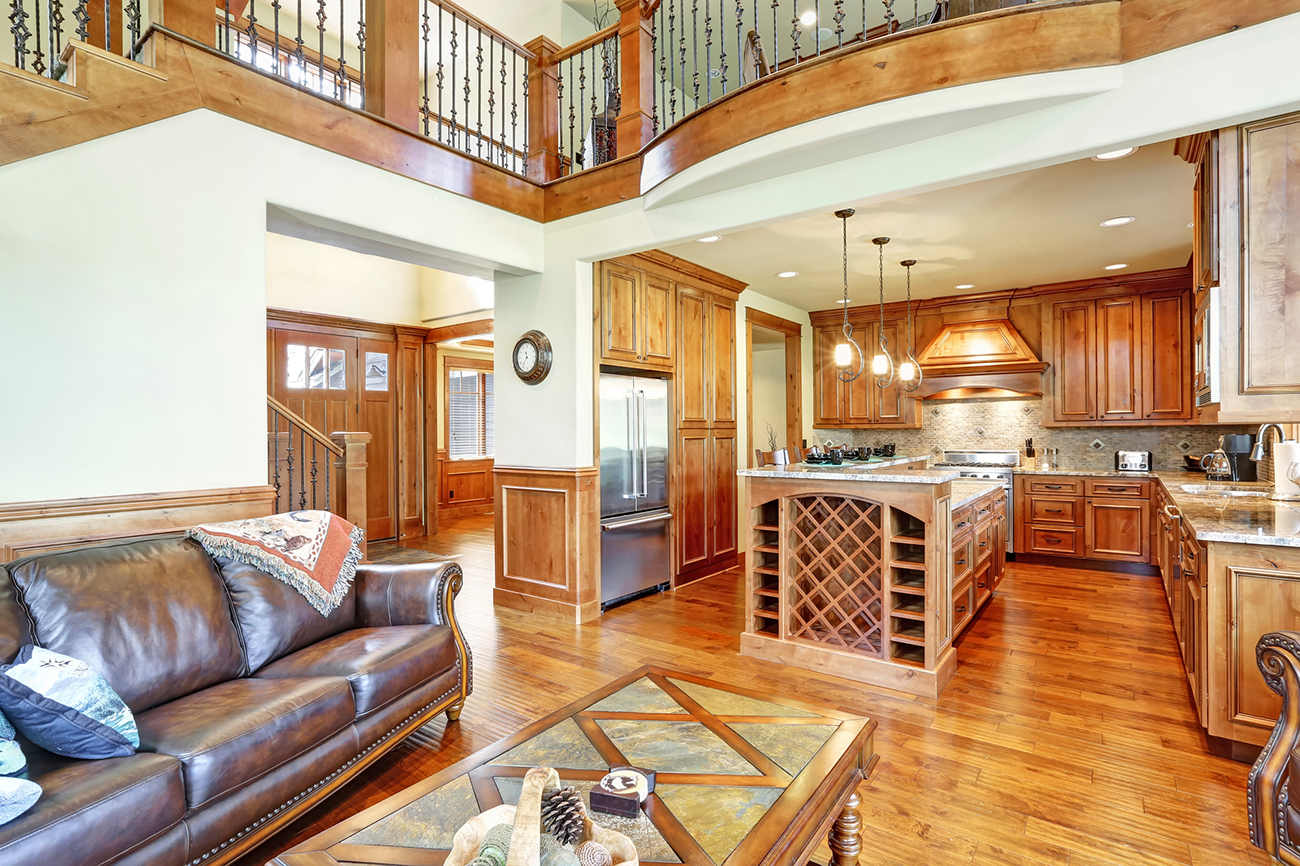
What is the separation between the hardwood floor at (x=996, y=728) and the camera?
6.77 feet

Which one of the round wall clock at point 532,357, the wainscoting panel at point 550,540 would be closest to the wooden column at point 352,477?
the wainscoting panel at point 550,540

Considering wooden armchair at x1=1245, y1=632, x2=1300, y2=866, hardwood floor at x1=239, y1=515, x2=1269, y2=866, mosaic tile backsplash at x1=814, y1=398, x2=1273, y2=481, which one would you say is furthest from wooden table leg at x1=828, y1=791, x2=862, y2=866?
mosaic tile backsplash at x1=814, y1=398, x2=1273, y2=481

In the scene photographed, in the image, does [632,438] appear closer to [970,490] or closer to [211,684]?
[970,490]

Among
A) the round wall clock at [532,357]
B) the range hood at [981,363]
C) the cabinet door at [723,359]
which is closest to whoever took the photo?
the round wall clock at [532,357]

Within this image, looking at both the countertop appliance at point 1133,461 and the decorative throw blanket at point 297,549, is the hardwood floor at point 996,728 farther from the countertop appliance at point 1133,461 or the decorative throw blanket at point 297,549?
the countertop appliance at point 1133,461

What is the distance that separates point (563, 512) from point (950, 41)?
3.36m

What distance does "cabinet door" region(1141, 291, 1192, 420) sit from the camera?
5.61m

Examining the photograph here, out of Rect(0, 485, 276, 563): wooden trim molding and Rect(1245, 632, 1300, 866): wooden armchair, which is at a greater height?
Rect(0, 485, 276, 563): wooden trim molding

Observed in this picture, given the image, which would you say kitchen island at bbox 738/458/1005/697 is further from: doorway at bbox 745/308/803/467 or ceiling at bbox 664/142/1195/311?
doorway at bbox 745/308/803/467

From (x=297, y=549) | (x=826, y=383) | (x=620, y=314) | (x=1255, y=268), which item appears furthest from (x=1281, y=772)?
(x=826, y=383)

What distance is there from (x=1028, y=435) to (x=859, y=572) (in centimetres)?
418

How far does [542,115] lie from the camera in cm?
454

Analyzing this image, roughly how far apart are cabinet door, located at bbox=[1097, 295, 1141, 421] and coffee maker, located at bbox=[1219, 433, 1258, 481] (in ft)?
4.07

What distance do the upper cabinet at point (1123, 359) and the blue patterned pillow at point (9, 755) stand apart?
7.30 meters
